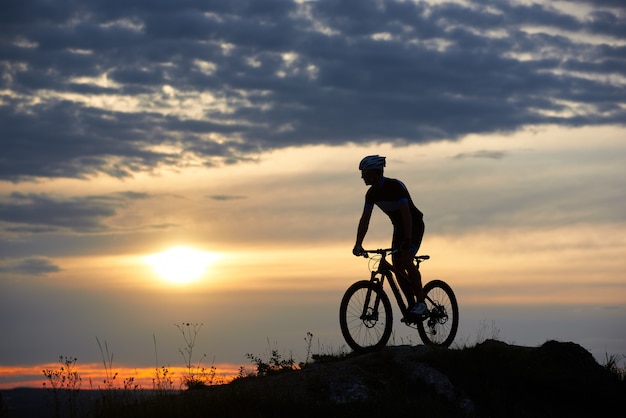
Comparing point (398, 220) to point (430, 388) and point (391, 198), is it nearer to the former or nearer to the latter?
point (391, 198)

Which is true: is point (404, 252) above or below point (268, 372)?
above

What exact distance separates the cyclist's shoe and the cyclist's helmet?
273 cm

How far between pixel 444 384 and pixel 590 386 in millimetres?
3372

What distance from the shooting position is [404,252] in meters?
15.6

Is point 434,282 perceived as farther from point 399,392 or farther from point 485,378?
point 399,392

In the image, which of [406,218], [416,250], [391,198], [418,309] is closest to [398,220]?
[406,218]

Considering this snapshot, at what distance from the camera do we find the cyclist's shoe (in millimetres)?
15718

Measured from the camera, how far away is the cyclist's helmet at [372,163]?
15.2 metres

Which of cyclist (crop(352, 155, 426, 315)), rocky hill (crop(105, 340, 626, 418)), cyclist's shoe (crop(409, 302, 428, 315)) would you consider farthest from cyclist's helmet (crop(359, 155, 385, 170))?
rocky hill (crop(105, 340, 626, 418))

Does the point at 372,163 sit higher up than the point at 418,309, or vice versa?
the point at 372,163

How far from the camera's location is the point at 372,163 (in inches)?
599

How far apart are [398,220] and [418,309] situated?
1742mm

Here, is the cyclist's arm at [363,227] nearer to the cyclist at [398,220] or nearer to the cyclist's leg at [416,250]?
the cyclist at [398,220]

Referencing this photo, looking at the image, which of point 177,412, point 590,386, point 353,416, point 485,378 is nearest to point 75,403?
point 177,412
